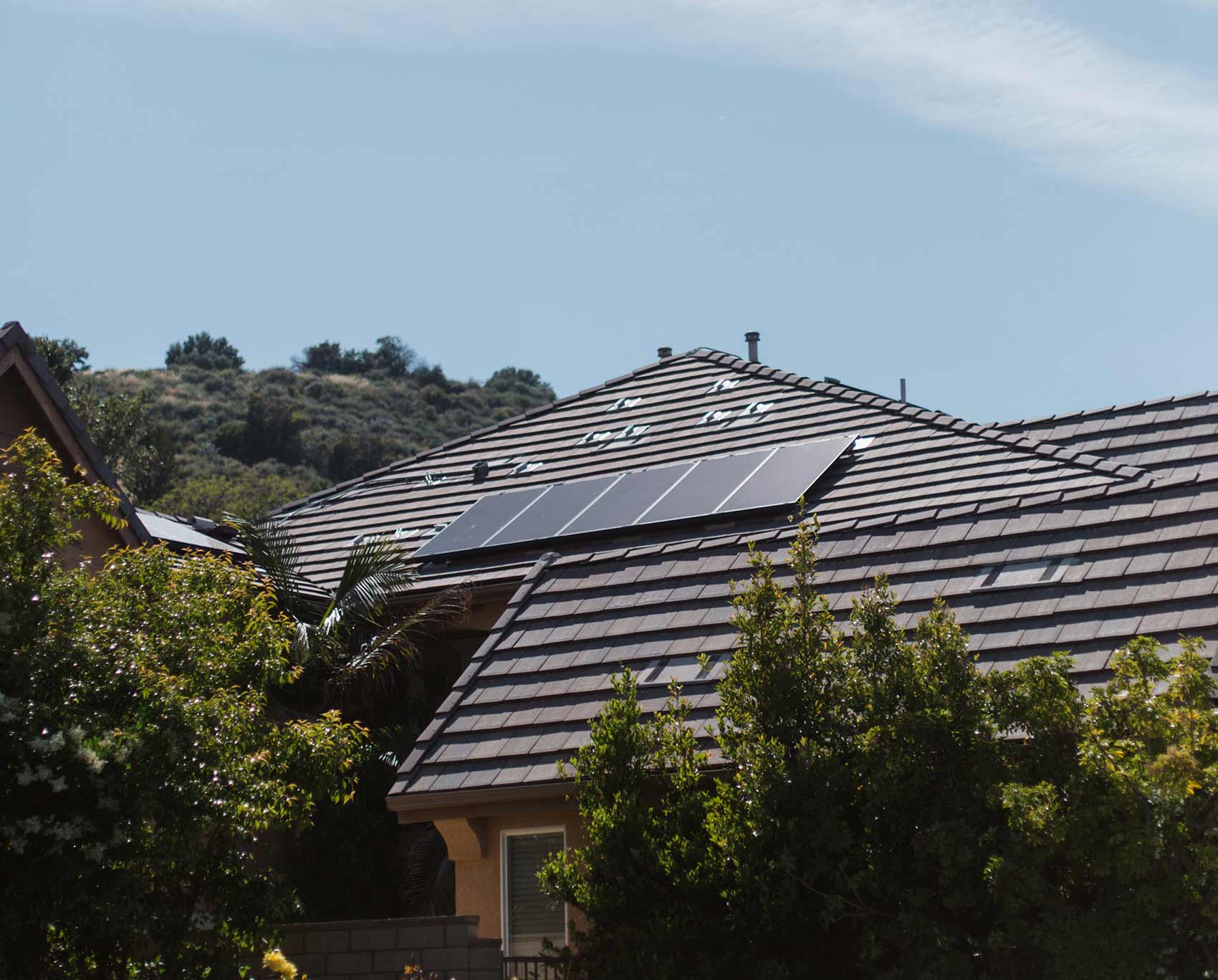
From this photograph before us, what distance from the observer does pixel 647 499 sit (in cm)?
→ 1909

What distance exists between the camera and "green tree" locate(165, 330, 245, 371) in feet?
278

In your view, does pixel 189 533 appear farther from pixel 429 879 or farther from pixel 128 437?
pixel 128 437

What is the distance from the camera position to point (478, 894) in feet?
44.0

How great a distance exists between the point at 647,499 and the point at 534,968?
26.6 ft

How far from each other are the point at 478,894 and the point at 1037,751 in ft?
19.4

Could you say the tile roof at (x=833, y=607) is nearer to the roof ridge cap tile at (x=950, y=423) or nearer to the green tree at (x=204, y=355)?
the roof ridge cap tile at (x=950, y=423)

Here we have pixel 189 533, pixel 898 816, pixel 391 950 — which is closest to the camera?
pixel 898 816

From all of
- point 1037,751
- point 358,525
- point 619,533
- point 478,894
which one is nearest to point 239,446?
point 358,525

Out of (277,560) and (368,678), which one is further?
(277,560)

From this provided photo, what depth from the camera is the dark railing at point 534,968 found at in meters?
11.5

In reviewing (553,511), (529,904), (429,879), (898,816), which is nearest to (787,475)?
(553,511)

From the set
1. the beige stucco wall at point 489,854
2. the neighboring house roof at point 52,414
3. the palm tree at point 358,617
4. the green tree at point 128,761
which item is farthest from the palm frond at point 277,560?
the green tree at point 128,761

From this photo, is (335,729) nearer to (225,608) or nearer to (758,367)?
(225,608)

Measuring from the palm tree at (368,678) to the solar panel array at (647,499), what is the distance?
1.02 metres
